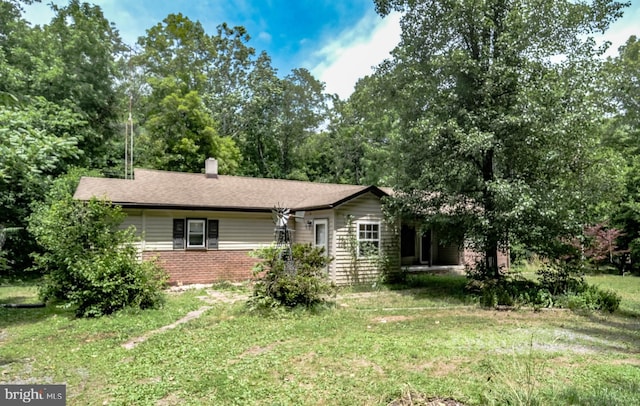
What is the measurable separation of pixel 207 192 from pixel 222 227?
1680 mm

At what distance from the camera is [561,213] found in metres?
8.95

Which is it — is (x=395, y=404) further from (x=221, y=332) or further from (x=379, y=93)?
(x=379, y=93)

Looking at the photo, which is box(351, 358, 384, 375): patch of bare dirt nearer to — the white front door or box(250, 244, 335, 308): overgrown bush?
box(250, 244, 335, 308): overgrown bush

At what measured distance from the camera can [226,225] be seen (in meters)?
12.8

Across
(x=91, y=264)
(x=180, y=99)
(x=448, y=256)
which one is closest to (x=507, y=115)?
(x=448, y=256)

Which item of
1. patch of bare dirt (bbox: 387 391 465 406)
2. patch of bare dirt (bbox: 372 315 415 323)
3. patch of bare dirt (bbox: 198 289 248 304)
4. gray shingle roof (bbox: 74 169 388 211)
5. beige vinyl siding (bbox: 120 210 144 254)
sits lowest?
patch of bare dirt (bbox: 372 315 415 323)

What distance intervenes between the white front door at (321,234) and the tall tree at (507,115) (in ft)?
11.0

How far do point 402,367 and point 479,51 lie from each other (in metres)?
9.16

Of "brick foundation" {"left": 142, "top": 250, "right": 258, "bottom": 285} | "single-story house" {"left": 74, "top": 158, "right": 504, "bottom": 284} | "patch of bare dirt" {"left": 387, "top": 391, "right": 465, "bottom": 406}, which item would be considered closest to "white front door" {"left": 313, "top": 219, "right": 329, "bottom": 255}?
"single-story house" {"left": 74, "top": 158, "right": 504, "bottom": 284}

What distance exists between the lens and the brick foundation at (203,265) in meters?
11.8

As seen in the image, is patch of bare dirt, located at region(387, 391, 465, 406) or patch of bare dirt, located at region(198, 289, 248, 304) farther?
patch of bare dirt, located at region(198, 289, 248, 304)

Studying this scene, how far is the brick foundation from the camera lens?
11797mm

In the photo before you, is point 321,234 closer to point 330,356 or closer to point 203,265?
point 203,265

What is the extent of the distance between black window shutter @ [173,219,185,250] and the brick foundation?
18 cm
